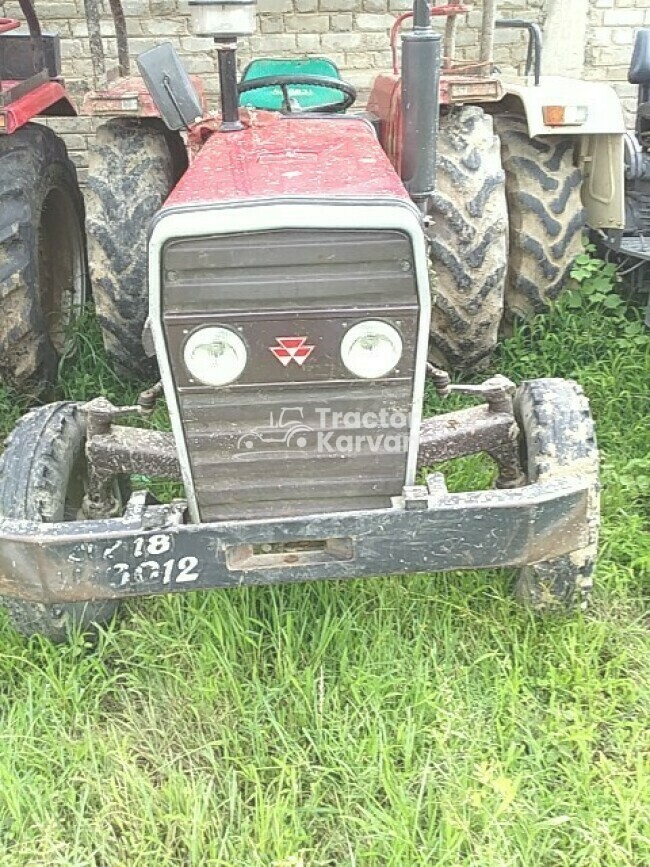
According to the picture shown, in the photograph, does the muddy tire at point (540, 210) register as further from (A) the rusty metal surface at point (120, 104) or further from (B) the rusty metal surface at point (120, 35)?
(B) the rusty metal surface at point (120, 35)

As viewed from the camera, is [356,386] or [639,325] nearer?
[356,386]

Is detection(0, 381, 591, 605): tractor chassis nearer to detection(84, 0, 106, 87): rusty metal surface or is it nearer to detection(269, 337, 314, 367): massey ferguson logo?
detection(269, 337, 314, 367): massey ferguson logo

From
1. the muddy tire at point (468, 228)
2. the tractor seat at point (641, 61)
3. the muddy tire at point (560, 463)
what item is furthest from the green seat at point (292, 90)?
the muddy tire at point (560, 463)

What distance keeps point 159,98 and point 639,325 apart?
7.72 feet

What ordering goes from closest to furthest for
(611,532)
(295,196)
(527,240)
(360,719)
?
(295,196) → (360,719) → (611,532) → (527,240)

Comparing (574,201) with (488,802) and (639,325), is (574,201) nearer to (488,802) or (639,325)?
(639,325)

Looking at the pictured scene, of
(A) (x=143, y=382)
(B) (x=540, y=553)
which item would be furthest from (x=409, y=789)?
(A) (x=143, y=382)

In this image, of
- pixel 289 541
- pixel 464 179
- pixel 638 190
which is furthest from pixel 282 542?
pixel 638 190

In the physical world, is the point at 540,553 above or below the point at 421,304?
below

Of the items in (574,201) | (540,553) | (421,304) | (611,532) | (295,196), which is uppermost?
(295,196)

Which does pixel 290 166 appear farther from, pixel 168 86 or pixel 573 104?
pixel 573 104

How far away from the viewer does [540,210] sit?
11.9 feet

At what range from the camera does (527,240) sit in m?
3.64

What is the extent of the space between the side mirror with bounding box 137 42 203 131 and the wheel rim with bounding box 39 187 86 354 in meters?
1.66
